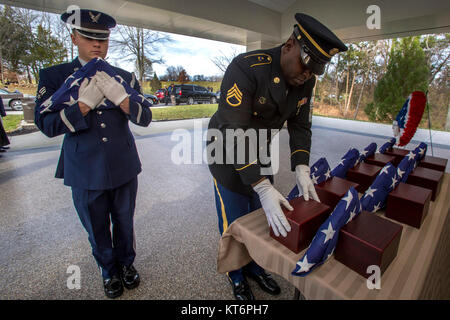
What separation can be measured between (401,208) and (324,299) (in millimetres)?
607

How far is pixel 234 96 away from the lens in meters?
0.93

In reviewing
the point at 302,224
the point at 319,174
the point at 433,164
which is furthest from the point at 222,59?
the point at 302,224

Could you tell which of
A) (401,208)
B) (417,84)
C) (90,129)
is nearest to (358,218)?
(401,208)

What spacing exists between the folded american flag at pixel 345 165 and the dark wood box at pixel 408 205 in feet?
0.99

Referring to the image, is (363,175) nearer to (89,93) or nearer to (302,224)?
(302,224)

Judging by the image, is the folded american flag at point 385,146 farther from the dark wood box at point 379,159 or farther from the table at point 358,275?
the table at point 358,275

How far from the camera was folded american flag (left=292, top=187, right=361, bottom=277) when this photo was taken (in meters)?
0.68

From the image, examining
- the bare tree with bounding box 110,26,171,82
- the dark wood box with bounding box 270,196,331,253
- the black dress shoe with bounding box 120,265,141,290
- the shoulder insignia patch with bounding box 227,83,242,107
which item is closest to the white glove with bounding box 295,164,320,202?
the dark wood box with bounding box 270,196,331,253

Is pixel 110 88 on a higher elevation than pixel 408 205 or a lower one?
higher

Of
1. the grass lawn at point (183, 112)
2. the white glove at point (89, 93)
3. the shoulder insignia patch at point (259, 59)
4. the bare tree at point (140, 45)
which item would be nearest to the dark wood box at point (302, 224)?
the shoulder insignia patch at point (259, 59)

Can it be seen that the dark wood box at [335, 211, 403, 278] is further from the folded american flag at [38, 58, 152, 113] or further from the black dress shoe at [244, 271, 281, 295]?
the folded american flag at [38, 58, 152, 113]

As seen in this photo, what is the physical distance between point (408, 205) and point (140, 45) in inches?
278

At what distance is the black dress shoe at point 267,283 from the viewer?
136cm
